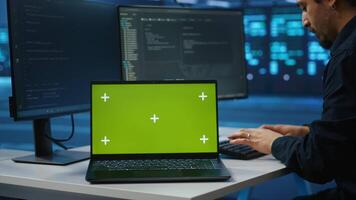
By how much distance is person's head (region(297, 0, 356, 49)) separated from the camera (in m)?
1.57

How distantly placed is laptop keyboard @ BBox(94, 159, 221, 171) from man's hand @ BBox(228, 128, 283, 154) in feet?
0.55

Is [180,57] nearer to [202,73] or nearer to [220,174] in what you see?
[202,73]

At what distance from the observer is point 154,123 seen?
5.56 ft

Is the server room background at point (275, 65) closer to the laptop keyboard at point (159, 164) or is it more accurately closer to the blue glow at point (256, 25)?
the blue glow at point (256, 25)

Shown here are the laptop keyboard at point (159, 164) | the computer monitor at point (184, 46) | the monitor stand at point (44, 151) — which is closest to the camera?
the laptop keyboard at point (159, 164)

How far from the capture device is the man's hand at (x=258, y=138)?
5.68 feet

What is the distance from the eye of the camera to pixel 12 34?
1.60 m

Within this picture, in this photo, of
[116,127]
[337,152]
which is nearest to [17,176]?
[116,127]

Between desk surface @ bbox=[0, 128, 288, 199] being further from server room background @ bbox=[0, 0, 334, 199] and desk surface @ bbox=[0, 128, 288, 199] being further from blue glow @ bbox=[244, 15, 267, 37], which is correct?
blue glow @ bbox=[244, 15, 267, 37]

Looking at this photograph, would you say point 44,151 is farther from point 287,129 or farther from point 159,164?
point 287,129

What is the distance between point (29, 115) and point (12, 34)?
239 millimetres

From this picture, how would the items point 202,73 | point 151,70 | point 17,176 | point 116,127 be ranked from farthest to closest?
point 202,73
point 151,70
point 116,127
point 17,176

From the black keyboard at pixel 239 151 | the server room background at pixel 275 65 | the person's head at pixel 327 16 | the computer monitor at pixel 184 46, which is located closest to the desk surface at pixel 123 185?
the black keyboard at pixel 239 151

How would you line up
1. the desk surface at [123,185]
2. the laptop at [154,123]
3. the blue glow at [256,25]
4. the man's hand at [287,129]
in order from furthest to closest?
1. the blue glow at [256,25]
2. the man's hand at [287,129]
3. the laptop at [154,123]
4. the desk surface at [123,185]
